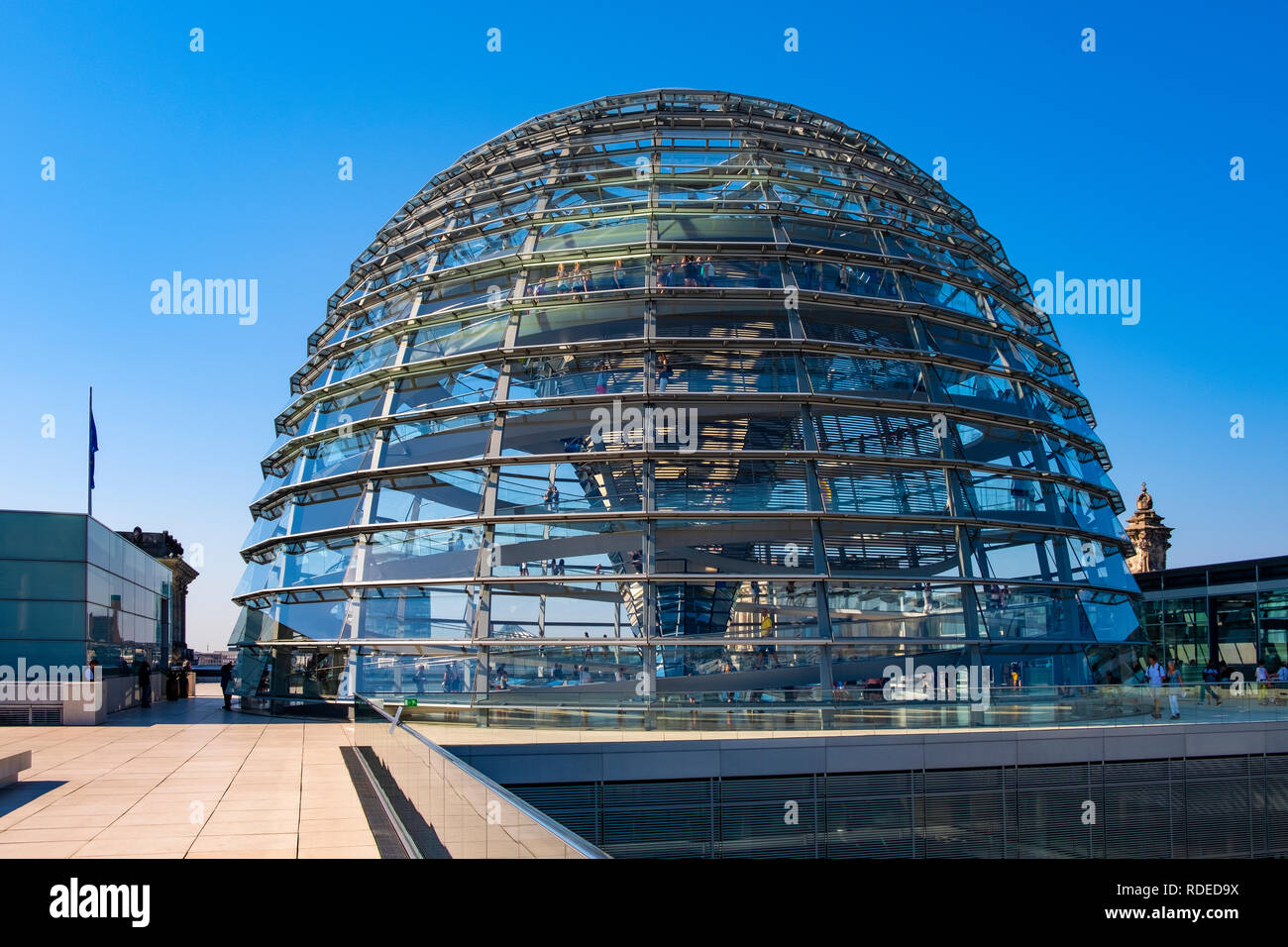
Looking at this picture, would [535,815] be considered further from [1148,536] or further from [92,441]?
[1148,536]

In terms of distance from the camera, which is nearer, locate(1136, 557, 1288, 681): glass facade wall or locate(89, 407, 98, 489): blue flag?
locate(89, 407, 98, 489): blue flag

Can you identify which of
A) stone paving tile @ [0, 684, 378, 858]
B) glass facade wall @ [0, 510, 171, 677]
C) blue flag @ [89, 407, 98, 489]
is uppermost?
blue flag @ [89, 407, 98, 489]

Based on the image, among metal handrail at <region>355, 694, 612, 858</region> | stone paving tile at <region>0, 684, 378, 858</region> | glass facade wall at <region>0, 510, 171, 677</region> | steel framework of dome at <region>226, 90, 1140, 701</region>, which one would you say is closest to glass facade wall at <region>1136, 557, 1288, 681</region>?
steel framework of dome at <region>226, 90, 1140, 701</region>

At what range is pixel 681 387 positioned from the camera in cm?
2480

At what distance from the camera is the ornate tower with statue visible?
92.7 meters

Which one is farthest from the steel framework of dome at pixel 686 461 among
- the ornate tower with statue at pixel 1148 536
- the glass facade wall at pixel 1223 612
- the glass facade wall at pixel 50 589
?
the ornate tower with statue at pixel 1148 536

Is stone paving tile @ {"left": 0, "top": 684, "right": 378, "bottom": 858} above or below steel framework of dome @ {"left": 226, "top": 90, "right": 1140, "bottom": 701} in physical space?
below

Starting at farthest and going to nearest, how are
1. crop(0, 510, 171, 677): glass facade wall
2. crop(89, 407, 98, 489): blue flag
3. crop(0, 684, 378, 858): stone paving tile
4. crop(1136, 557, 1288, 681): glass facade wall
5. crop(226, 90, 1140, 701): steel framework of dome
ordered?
crop(1136, 557, 1288, 681): glass facade wall → crop(89, 407, 98, 489): blue flag → crop(0, 510, 171, 677): glass facade wall → crop(226, 90, 1140, 701): steel framework of dome → crop(0, 684, 378, 858): stone paving tile

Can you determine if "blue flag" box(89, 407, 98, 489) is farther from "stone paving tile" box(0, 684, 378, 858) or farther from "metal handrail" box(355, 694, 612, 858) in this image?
"metal handrail" box(355, 694, 612, 858)

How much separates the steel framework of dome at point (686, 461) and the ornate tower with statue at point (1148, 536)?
68915 mm

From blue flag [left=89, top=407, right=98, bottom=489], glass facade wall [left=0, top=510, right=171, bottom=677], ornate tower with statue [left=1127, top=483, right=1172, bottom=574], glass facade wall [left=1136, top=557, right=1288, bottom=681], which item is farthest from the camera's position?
ornate tower with statue [left=1127, top=483, right=1172, bottom=574]

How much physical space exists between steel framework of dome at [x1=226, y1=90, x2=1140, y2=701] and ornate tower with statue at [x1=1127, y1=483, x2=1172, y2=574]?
226 feet

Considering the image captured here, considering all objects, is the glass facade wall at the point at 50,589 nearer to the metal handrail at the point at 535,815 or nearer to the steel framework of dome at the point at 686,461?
the steel framework of dome at the point at 686,461

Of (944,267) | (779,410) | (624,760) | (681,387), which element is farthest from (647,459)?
(944,267)
